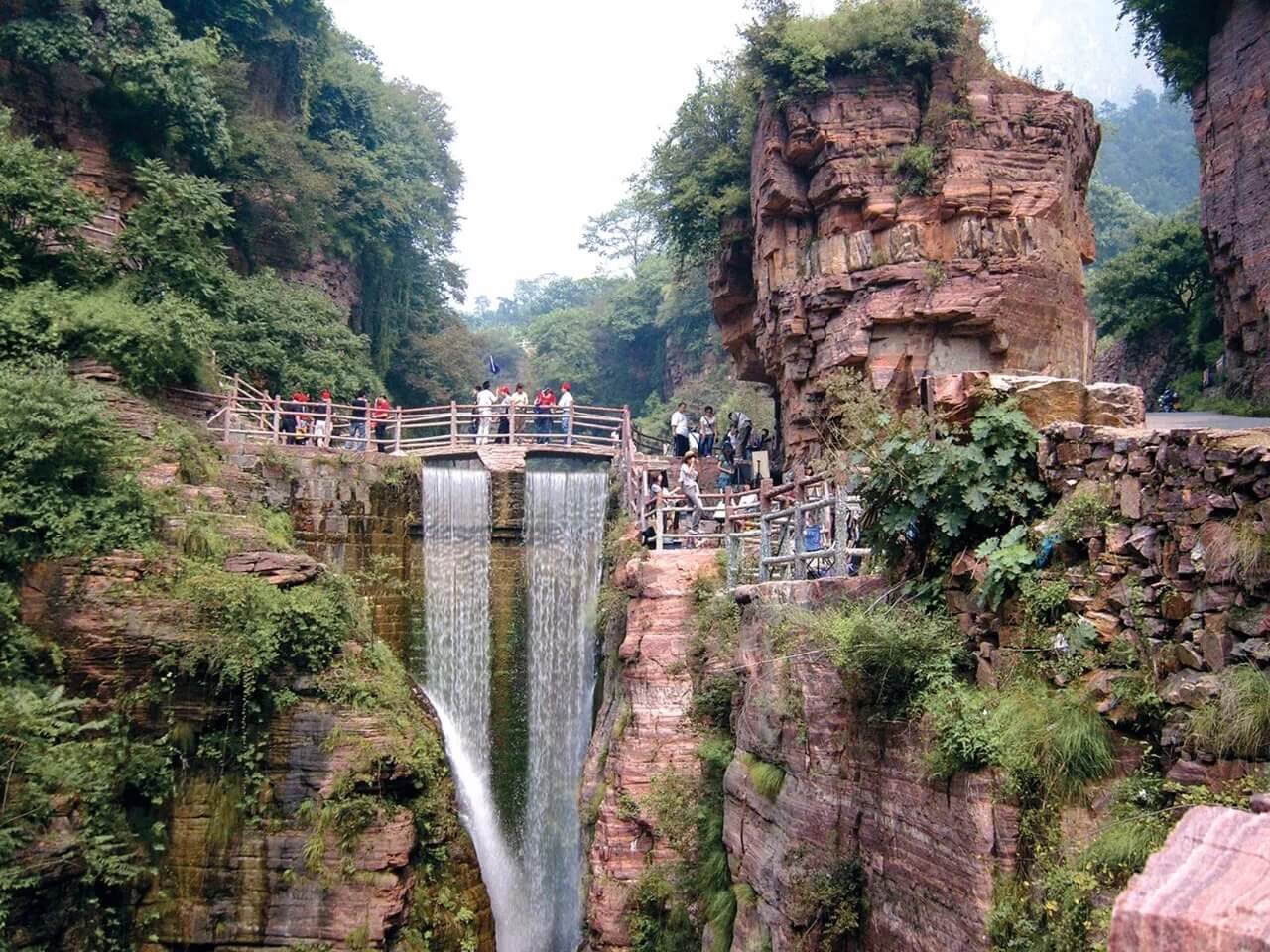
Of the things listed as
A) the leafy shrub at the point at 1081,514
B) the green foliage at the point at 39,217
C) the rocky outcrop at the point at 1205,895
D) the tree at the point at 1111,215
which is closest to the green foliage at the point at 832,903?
the leafy shrub at the point at 1081,514

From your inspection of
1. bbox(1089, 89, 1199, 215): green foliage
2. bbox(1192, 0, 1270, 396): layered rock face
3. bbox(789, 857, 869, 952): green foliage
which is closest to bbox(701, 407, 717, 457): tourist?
bbox(1192, 0, 1270, 396): layered rock face

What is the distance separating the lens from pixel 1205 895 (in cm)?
171

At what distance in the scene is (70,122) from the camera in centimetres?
2028

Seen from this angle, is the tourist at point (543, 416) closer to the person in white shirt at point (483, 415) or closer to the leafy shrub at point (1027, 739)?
→ the person in white shirt at point (483, 415)

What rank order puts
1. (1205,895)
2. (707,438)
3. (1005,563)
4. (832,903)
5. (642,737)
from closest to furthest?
(1205,895), (1005,563), (832,903), (642,737), (707,438)

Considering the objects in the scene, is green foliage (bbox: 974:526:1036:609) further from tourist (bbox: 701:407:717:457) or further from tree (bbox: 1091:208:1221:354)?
tree (bbox: 1091:208:1221:354)

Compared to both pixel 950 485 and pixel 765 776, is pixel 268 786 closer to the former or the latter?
pixel 765 776

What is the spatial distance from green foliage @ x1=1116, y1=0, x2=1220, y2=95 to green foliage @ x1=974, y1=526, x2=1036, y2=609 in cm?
1758

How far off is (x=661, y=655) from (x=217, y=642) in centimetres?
579

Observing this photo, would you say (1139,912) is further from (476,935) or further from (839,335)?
(839,335)

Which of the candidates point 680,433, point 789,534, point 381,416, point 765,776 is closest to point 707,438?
point 680,433

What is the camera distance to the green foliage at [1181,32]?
19.9 metres

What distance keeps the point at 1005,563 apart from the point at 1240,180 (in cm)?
1599

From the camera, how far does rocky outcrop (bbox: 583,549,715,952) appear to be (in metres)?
12.8
